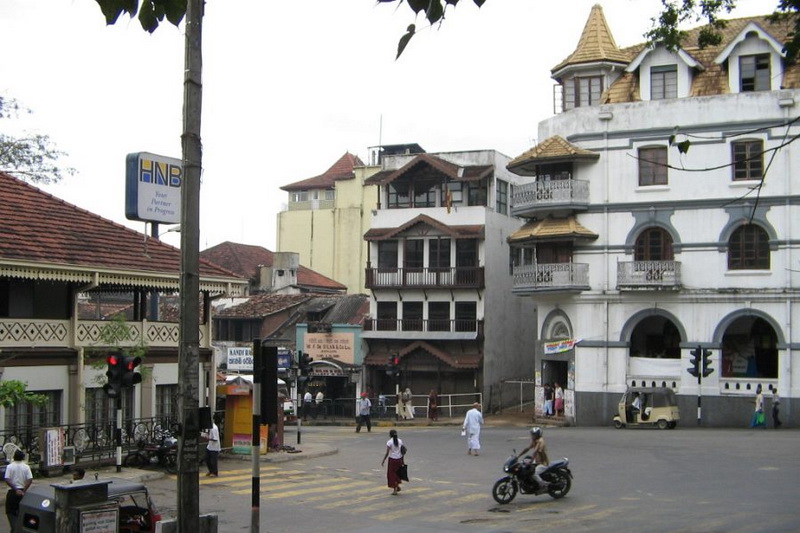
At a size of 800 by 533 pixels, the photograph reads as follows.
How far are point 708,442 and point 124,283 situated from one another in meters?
18.8

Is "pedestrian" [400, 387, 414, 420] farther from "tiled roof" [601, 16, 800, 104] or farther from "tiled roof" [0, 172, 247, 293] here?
"tiled roof" [0, 172, 247, 293]

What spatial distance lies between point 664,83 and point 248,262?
126 feet

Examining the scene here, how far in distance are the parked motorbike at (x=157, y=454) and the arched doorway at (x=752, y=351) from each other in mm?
25379

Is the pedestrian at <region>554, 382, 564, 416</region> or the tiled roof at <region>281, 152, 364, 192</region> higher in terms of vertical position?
the tiled roof at <region>281, 152, 364, 192</region>

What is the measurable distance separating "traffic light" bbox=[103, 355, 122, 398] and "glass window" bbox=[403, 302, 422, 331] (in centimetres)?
3087

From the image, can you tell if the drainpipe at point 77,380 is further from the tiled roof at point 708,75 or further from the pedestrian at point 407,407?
the tiled roof at point 708,75

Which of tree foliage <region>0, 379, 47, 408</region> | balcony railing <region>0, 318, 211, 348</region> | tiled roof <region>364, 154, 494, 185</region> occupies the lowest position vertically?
tree foliage <region>0, 379, 47, 408</region>

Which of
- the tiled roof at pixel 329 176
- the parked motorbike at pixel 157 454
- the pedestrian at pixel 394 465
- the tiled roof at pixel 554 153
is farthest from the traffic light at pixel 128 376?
the tiled roof at pixel 329 176

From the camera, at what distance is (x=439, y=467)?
26219mm

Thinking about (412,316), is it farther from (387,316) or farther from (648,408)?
(648,408)

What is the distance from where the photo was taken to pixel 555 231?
4231 cm

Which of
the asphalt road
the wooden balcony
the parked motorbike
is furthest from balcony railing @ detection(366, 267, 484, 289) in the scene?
the parked motorbike

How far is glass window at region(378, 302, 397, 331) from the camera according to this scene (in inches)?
2014

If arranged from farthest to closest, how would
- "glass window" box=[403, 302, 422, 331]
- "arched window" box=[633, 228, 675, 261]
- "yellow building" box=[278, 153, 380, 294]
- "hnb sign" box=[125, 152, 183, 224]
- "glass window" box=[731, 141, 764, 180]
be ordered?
"yellow building" box=[278, 153, 380, 294], "glass window" box=[403, 302, 422, 331], "arched window" box=[633, 228, 675, 261], "glass window" box=[731, 141, 764, 180], "hnb sign" box=[125, 152, 183, 224]
